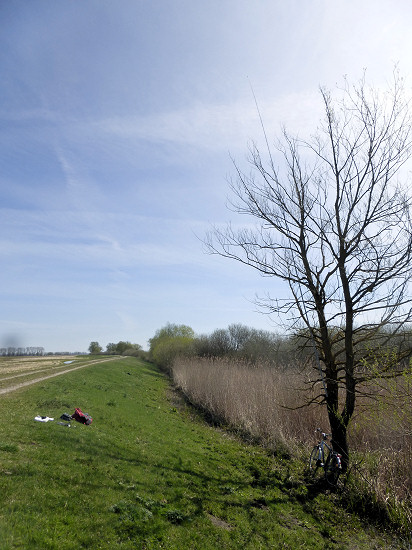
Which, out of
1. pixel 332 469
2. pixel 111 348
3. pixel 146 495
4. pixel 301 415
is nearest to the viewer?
pixel 146 495

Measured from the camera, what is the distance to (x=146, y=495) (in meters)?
6.93

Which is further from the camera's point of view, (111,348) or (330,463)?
(111,348)

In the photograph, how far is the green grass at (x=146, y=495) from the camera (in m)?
5.18

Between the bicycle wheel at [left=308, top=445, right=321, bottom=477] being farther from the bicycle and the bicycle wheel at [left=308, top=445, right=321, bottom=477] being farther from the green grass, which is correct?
the bicycle

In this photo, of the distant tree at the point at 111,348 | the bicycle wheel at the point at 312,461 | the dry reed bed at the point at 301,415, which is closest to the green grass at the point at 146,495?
the bicycle wheel at the point at 312,461

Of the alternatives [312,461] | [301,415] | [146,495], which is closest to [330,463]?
[312,461]

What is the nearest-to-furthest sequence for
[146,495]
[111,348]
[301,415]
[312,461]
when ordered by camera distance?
1. [146,495]
2. [312,461]
3. [301,415]
4. [111,348]

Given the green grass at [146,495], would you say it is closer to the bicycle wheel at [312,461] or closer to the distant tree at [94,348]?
the bicycle wheel at [312,461]

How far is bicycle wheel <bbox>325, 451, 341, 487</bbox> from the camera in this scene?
899 centimetres

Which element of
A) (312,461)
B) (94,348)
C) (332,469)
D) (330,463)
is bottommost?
(312,461)

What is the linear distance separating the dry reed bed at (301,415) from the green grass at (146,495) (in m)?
1.06

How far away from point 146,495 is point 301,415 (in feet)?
27.5

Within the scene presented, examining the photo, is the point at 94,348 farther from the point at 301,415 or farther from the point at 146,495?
the point at 146,495

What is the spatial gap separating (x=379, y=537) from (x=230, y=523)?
2.96 m
